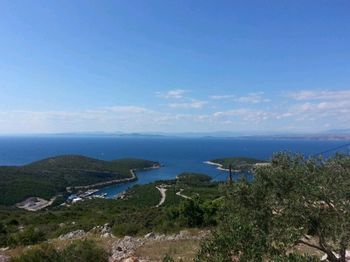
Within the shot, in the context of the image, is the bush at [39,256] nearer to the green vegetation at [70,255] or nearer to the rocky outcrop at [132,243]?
the green vegetation at [70,255]

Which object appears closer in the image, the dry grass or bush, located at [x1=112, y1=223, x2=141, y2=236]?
the dry grass

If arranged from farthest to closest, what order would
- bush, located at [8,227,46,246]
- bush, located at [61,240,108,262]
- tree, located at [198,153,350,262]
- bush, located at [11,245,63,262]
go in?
bush, located at [8,227,46,246] → bush, located at [11,245,63,262] → bush, located at [61,240,108,262] → tree, located at [198,153,350,262]

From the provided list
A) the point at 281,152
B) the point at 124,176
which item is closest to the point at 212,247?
the point at 281,152

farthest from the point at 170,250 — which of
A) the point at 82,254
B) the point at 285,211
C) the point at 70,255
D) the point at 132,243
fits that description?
the point at 285,211

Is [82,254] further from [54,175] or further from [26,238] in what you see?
[54,175]

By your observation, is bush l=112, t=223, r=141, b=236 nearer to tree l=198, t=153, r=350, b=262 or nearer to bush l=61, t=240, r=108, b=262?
bush l=61, t=240, r=108, b=262

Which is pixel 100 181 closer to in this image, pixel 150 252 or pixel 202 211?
pixel 202 211

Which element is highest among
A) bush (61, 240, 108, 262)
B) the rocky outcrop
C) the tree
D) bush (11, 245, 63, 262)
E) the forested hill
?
the tree

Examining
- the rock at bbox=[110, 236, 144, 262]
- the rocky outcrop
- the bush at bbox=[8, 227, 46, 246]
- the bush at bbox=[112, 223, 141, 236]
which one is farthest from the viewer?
the bush at bbox=[112, 223, 141, 236]

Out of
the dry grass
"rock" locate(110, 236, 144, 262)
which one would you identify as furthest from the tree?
"rock" locate(110, 236, 144, 262)
